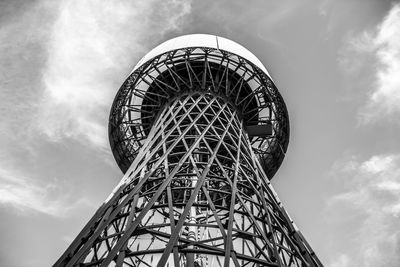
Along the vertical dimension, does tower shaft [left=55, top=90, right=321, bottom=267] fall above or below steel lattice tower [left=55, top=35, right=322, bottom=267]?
below

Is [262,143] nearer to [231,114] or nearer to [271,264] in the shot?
[231,114]

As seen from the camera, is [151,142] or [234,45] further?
[234,45]

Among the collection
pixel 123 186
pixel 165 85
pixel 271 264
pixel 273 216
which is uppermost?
pixel 165 85

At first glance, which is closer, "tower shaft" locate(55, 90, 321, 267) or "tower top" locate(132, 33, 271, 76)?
"tower shaft" locate(55, 90, 321, 267)

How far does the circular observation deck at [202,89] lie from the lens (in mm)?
16734

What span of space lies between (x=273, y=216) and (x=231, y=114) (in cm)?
652

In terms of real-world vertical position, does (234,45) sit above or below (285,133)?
above

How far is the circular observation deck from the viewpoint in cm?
1673

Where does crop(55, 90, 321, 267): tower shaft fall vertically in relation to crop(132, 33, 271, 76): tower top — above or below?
below

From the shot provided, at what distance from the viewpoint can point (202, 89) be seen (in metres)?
17.0

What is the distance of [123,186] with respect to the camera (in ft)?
37.6

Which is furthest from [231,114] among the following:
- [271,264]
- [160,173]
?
[271,264]

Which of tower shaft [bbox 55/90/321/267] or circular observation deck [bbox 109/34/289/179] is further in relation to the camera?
circular observation deck [bbox 109/34/289/179]

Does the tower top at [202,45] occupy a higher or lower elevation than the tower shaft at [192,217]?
higher
